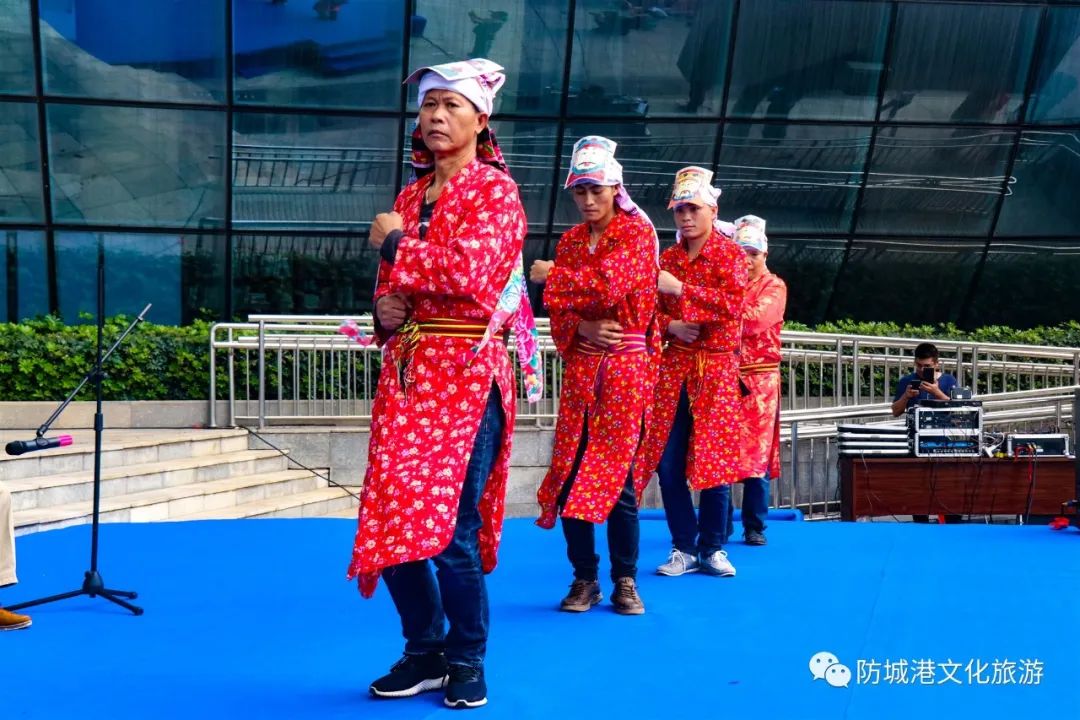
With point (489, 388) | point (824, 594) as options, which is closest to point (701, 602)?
point (824, 594)

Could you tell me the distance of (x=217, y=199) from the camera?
17.0 metres

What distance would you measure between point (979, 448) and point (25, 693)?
7477mm

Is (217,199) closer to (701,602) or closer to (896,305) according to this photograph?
(896,305)

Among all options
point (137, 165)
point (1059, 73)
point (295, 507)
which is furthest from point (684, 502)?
point (1059, 73)

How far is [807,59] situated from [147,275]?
859cm

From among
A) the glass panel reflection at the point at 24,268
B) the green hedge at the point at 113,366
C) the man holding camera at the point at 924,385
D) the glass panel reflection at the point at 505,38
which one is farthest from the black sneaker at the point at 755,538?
the glass panel reflection at the point at 24,268

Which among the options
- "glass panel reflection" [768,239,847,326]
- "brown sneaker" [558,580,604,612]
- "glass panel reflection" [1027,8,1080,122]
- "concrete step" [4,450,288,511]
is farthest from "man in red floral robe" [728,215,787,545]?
"glass panel reflection" [1027,8,1080,122]

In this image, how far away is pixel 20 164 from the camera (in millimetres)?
16594

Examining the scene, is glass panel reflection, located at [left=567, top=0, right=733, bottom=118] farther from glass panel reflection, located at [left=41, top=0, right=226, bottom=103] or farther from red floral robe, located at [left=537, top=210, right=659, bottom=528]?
red floral robe, located at [left=537, top=210, right=659, bottom=528]

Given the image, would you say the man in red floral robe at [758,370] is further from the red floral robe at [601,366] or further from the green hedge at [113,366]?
the green hedge at [113,366]

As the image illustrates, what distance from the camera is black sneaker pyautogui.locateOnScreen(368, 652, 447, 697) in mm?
4762

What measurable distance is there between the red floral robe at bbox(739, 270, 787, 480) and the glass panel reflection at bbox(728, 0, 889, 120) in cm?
952

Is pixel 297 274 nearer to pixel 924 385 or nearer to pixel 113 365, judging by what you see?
pixel 113 365

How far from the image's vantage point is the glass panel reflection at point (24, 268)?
16.8 metres
